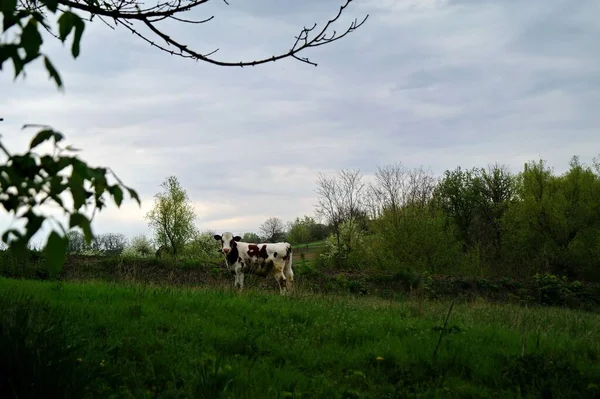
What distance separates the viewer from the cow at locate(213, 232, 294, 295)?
1880cm

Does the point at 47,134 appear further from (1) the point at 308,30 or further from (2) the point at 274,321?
(2) the point at 274,321

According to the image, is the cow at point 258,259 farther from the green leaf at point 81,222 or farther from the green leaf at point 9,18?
the green leaf at point 81,222

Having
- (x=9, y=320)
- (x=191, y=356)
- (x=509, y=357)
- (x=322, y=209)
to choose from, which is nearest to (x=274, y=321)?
(x=191, y=356)

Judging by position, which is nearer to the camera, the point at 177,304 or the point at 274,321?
the point at 274,321

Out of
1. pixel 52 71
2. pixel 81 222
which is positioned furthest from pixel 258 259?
pixel 81 222

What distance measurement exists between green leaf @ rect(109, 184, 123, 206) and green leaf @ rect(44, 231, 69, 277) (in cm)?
42

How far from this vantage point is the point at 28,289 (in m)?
9.90

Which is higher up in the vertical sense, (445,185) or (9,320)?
(445,185)

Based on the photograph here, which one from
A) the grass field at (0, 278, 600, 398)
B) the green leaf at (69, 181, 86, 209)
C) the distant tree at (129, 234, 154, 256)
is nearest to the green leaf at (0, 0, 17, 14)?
the green leaf at (69, 181, 86, 209)

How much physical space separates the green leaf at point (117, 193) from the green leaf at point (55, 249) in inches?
16.6

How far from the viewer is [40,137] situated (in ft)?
8.02

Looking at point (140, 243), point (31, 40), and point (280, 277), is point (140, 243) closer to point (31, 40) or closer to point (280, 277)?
point (280, 277)

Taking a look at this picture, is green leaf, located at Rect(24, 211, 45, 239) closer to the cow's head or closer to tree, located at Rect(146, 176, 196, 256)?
the cow's head

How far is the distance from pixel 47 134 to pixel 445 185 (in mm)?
56750
